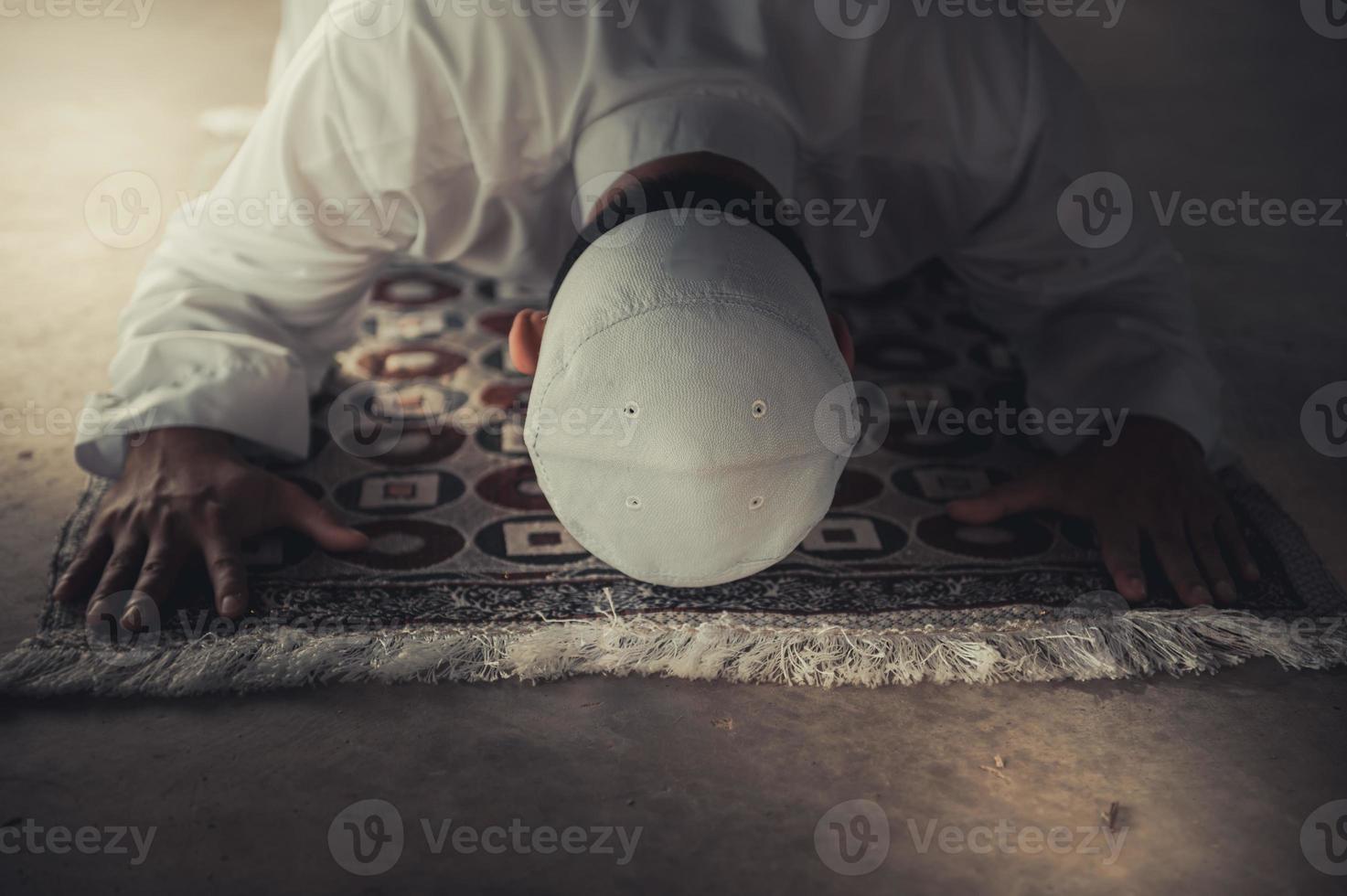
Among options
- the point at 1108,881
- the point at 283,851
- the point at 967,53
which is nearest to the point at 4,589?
the point at 283,851

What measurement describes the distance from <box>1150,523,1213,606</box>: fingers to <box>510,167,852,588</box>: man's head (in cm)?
50

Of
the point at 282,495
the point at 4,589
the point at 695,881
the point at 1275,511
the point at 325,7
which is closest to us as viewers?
the point at 695,881

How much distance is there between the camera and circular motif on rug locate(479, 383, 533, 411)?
190cm

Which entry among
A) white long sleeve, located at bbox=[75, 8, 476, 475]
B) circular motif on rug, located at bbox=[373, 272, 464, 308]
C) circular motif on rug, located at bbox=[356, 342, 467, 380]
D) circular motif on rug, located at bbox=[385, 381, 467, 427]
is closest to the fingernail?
white long sleeve, located at bbox=[75, 8, 476, 475]

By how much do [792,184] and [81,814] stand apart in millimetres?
1135

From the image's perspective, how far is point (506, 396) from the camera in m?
1.92

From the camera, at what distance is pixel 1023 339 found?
1991mm

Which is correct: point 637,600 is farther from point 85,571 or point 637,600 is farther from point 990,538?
point 85,571

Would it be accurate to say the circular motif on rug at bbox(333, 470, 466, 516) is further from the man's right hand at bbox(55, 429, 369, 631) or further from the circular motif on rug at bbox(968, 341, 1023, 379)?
the circular motif on rug at bbox(968, 341, 1023, 379)

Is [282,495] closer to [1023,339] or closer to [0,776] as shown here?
[0,776]

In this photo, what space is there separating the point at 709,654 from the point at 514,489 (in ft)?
1.47

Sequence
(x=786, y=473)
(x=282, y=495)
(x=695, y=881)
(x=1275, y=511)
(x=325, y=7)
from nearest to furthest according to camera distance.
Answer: (x=695, y=881) → (x=786, y=473) → (x=282, y=495) → (x=1275, y=511) → (x=325, y=7)

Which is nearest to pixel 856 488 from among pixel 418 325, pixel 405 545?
pixel 405 545

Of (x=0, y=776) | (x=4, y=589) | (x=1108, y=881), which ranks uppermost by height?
(x=4, y=589)
